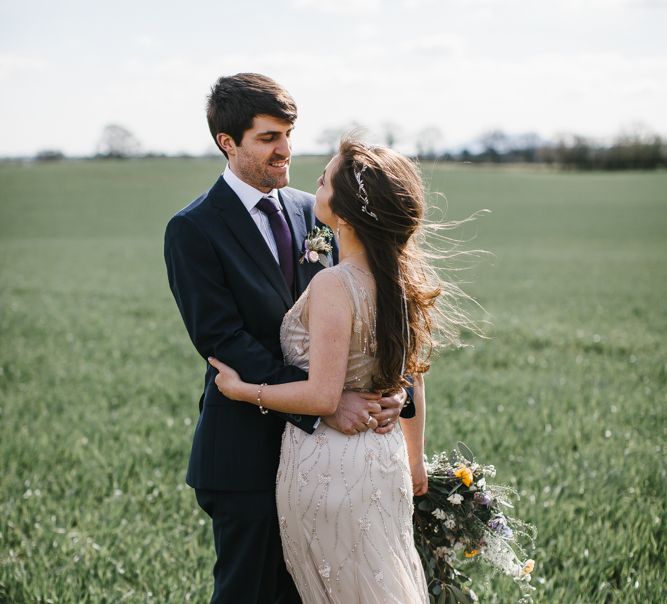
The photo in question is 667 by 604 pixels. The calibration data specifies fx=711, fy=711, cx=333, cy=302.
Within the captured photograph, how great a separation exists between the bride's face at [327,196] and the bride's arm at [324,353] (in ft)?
0.82

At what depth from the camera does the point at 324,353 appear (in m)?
2.68

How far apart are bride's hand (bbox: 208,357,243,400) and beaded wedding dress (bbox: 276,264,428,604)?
0.92ft

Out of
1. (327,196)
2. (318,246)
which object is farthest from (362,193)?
(318,246)

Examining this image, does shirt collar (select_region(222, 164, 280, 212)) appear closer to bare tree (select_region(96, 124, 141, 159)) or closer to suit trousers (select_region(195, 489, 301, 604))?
suit trousers (select_region(195, 489, 301, 604))

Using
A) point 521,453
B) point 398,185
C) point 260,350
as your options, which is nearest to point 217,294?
point 260,350

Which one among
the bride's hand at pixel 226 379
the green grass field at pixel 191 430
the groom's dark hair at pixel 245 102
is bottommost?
the green grass field at pixel 191 430

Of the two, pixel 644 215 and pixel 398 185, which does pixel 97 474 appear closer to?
pixel 398 185

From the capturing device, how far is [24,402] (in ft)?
26.9

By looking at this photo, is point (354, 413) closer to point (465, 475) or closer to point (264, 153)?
point (465, 475)

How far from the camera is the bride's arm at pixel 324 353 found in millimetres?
2670

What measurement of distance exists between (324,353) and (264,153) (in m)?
0.97

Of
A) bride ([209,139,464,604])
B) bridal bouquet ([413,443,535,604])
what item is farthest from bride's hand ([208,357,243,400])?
bridal bouquet ([413,443,535,604])

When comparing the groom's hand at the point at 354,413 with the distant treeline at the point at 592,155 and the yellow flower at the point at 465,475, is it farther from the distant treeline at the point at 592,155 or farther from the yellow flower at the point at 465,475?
the distant treeline at the point at 592,155

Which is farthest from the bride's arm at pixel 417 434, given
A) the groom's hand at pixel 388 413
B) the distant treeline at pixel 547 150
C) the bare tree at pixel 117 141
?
the bare tree at pixel 117 141
